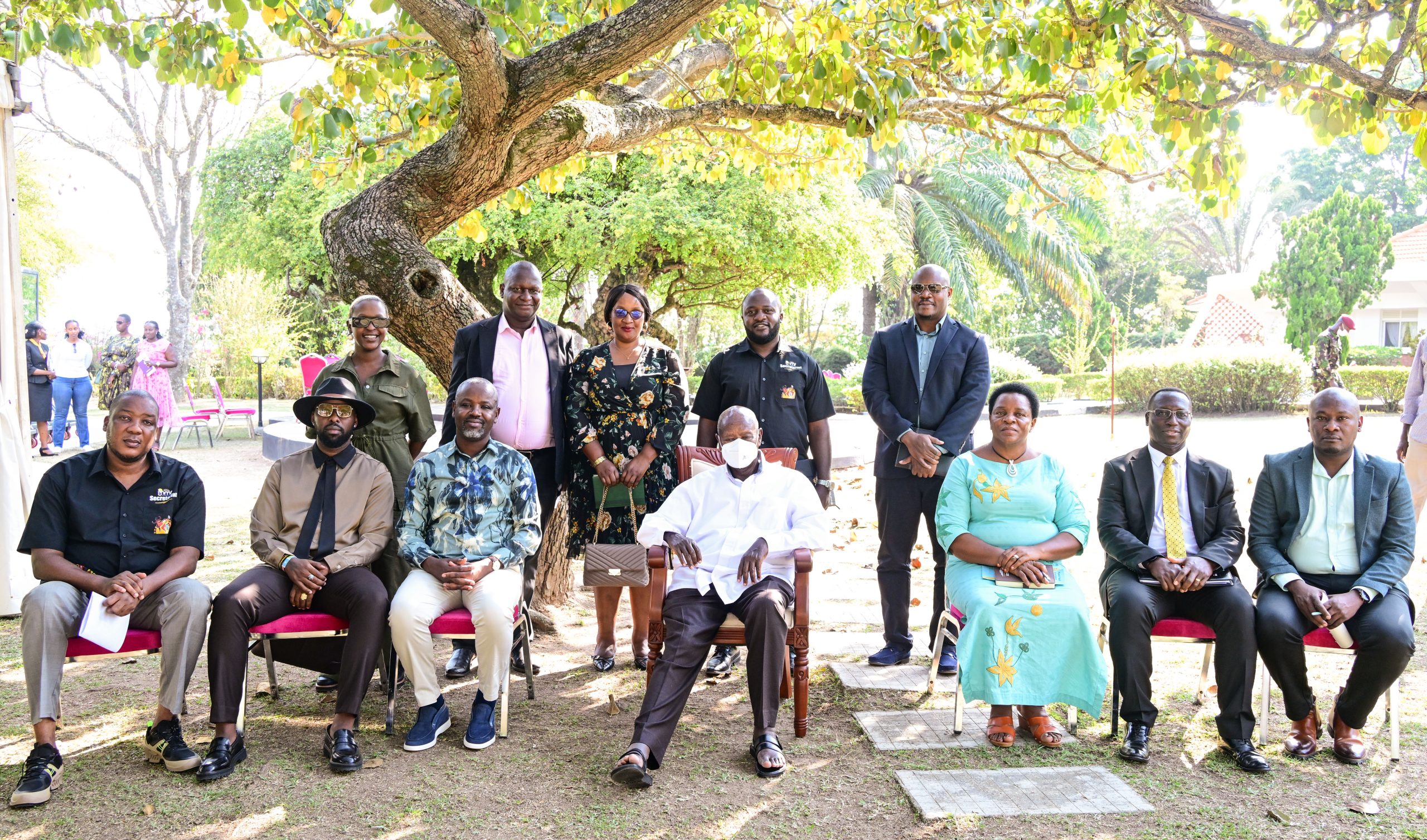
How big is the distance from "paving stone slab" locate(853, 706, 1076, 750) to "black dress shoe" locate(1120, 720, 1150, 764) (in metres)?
0.28

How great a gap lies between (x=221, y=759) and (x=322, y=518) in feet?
3.76

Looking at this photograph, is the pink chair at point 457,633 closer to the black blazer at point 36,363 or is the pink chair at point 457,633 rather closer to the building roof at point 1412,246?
the black blazer at point 36,363

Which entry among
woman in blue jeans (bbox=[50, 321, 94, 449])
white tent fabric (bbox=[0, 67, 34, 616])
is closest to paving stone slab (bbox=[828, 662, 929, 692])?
white tent fabric (bbox=[0, 67, 34, 616])

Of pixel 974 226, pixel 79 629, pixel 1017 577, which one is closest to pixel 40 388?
pixel 79 629

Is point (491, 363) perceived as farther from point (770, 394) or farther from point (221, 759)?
point (221, 759)

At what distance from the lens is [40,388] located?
14.8 metres

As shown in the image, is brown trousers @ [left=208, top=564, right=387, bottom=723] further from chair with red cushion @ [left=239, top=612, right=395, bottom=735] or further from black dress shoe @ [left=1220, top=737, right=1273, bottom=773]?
black dress shoe @ [left=1220, top=737, right=1273, bottom=773]

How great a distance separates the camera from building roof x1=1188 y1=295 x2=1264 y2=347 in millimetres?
40594

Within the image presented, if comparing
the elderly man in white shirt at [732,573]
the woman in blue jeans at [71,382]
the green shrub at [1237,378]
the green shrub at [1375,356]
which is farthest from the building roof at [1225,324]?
the elderly man in white shirt at [732,573]

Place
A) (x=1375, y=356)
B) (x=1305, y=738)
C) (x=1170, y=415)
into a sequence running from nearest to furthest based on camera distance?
1. (x=1305, y=738)
2. (x=1170, y=415)
3. (x=1375, y=356)

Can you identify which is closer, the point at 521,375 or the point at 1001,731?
the point at 1001,731

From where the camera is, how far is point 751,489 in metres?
5.04

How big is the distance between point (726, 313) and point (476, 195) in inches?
1275

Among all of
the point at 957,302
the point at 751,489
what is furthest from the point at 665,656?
the point at 957,302
